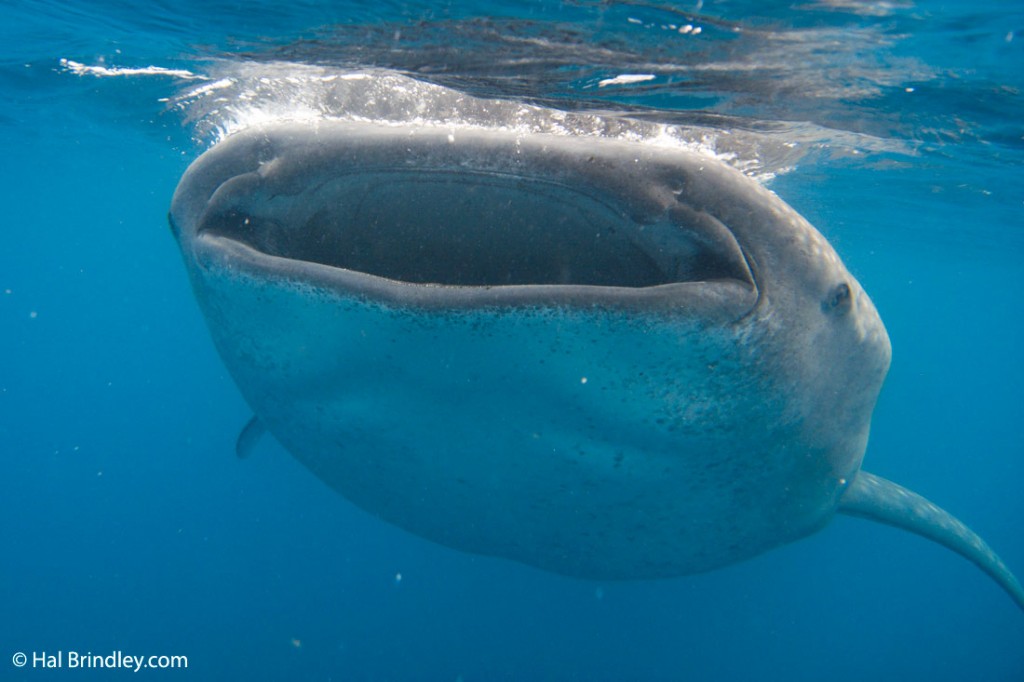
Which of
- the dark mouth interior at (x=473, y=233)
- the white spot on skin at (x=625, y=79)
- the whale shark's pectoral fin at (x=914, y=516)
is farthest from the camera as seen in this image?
the white spot on skin at (x=625, y=79)

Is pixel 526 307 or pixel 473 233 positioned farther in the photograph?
pixel 473 233

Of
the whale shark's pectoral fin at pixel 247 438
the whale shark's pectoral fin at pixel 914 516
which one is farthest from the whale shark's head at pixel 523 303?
the whale shark's pectoral fin at pixel 247 438

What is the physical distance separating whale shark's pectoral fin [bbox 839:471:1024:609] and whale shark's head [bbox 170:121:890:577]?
8.94 ft

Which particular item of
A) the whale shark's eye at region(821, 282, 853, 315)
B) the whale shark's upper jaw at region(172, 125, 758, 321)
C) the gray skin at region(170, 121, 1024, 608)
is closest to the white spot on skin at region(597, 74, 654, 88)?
the gray skin at region(170, 121, 1024, 608)

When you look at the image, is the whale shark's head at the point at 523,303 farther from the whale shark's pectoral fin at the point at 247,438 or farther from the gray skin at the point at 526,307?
the whale shark's pectoral fin at the point at 247,438

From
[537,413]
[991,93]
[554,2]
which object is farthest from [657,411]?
[991,93]

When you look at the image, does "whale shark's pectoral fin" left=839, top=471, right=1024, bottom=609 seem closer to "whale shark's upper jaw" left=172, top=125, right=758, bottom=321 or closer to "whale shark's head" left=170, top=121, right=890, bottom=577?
"whale shark's head" left=170, top=121, right=890, bottom=577

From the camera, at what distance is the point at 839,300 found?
2.15 meters

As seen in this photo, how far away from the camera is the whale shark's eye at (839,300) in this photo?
2098mm

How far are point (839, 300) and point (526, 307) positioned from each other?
123cm

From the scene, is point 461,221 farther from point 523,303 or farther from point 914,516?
point 914,516

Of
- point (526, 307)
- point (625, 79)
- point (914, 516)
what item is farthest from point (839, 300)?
Result: point (625, 79)

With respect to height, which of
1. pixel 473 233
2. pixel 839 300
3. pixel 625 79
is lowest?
pixel 839 300

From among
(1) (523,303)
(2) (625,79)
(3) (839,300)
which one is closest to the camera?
(1) (523,303)
